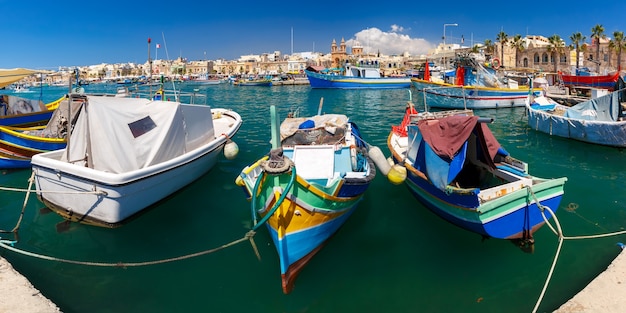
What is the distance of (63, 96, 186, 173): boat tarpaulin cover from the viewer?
9172 mm

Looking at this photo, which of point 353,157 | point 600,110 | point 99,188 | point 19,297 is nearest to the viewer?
point 19,297

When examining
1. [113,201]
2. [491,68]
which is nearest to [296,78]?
[491,68]

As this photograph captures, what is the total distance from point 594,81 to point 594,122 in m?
25.0

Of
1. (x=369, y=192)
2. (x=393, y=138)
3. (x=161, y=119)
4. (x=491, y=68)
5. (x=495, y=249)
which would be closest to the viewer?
(x=495, y=249)

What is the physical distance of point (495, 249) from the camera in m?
7.82

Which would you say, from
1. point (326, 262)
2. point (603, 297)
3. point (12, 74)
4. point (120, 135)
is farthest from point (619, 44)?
point (12, 74)

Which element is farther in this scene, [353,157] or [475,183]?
[353,157]

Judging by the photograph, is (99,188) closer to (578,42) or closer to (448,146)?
(448,146)

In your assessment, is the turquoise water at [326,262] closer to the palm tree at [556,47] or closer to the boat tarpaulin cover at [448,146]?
the boat tarpaulin cover at [448,146]

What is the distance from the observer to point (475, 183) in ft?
31.7

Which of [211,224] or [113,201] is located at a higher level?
[113,201]

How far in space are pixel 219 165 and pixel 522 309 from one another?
38.2 ft

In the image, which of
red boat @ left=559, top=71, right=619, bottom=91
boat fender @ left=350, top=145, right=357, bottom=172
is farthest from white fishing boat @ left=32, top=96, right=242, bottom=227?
red boat @ left=559, top=71, right=619, bottom=91

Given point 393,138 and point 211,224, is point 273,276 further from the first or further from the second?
point 393,138
